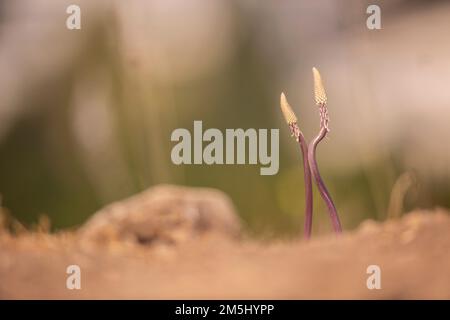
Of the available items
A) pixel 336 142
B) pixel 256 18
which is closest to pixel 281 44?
pixel 256 18

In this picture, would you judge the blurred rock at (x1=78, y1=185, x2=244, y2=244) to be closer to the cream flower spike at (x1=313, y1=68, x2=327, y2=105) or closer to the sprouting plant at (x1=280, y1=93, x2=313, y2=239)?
the sprouting plant at (x1=280, y1=93, x2=313, y2=239)

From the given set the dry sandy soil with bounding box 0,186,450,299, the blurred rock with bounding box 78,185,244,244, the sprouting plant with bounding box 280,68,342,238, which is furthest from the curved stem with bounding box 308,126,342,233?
the blurred rock with bounding box 78,185,244,244

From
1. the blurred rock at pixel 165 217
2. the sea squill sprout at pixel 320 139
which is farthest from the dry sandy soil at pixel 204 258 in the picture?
the sea squill sprout at pixel 320 139

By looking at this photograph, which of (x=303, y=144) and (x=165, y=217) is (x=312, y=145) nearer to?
(x=303, y=144)

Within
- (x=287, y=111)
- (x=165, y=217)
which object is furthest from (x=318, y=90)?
(x=165, y=217)
